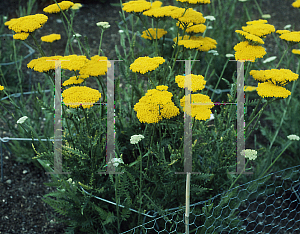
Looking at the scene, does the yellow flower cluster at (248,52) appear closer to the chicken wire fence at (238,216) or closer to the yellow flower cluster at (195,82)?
the yellow flower cluster at (195,82)

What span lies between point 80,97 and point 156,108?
0.27 m

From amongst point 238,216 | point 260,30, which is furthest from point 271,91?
point 238,216

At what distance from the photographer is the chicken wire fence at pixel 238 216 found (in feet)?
4.40

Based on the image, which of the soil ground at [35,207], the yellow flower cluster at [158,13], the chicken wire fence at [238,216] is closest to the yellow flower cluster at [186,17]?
the yellow flower cluster at [158,13]

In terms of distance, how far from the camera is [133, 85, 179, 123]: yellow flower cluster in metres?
1.02

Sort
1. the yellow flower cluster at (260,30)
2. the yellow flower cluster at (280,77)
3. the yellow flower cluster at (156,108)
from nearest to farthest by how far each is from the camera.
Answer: the yellow flower cluster at (156,108)
the yellow flower cluster at (280,77)
the yellow flower cluster at (260,30)

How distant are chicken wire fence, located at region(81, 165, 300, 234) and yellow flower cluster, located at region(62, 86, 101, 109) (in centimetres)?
41

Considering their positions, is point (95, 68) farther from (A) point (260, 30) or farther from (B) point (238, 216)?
(B) point (238, 216)

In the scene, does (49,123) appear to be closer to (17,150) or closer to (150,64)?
→ (17,150)

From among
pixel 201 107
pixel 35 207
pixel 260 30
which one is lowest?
pixel 35 207

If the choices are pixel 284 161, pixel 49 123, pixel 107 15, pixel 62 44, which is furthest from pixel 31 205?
pixel 107 15

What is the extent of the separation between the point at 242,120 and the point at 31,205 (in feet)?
4.15

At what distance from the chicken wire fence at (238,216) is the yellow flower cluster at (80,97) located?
0.41 meters

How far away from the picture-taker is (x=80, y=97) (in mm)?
1064
